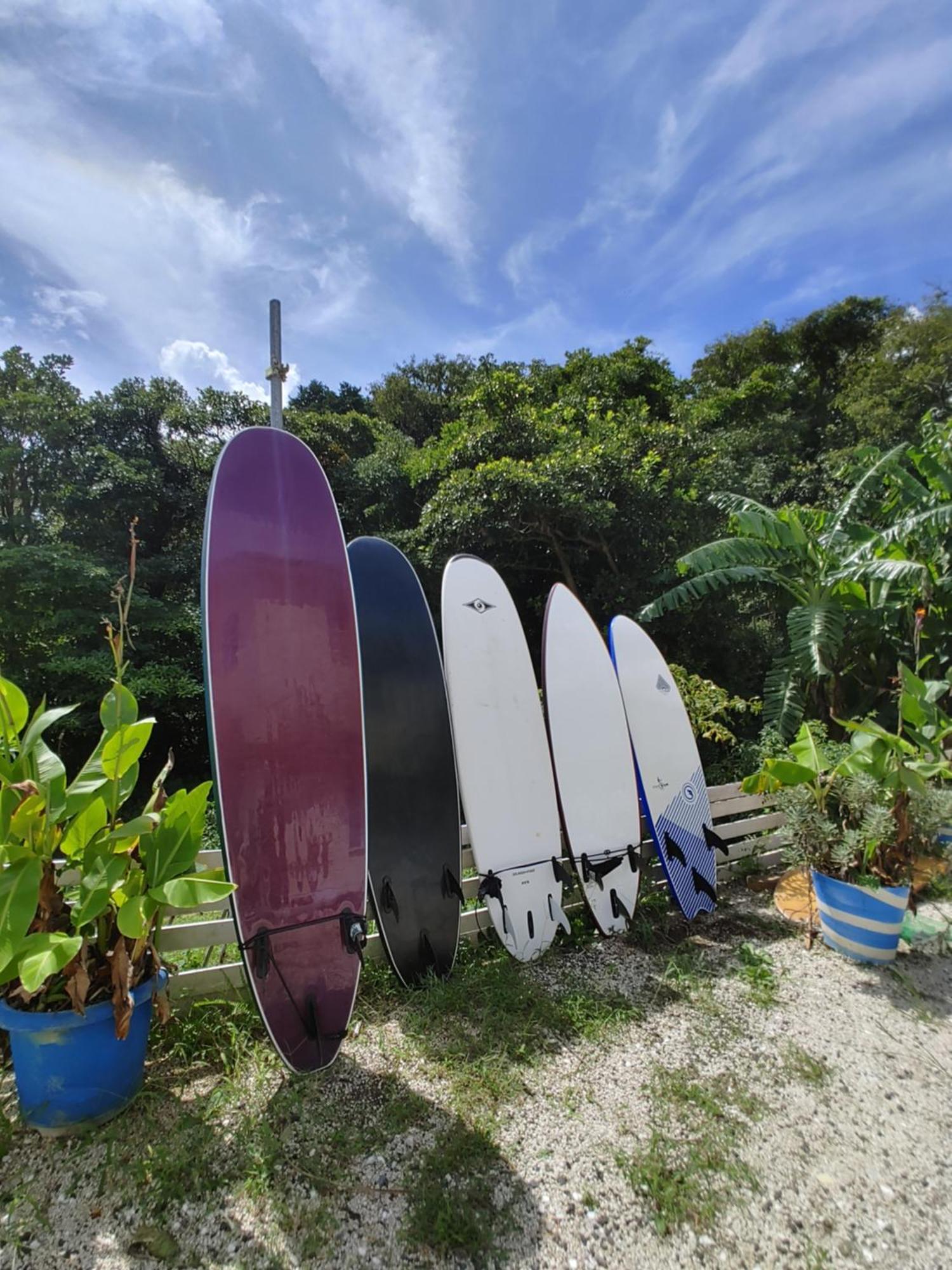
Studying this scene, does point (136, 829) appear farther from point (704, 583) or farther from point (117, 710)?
point (704, 583)

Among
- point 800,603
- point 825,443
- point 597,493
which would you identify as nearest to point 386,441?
point 597,493

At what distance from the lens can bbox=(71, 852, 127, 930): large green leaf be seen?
1.67m

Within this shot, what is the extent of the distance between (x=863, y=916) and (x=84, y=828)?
3.16 m

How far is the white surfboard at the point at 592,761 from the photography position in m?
3.06

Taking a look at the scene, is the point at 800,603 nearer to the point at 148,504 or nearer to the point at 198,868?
the point at 198,868

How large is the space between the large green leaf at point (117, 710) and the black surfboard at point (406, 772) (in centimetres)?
98

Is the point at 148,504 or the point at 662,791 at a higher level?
the point at 148,504

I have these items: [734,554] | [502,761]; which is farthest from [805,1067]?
[734,554]

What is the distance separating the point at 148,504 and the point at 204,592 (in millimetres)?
6997

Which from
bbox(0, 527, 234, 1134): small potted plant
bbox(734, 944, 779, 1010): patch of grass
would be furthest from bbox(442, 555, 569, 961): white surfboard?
bbox(0, 527, 234, 1134): small potted plant

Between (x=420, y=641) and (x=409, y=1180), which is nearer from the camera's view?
(x=409, y=1180)

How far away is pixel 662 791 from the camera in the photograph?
3402 millimetres

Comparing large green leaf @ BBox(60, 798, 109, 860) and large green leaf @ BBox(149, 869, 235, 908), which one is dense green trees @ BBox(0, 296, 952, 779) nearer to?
A: large green leaf @ BBox(60, 798, 109, 860)

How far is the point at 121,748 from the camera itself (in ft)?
6.11
